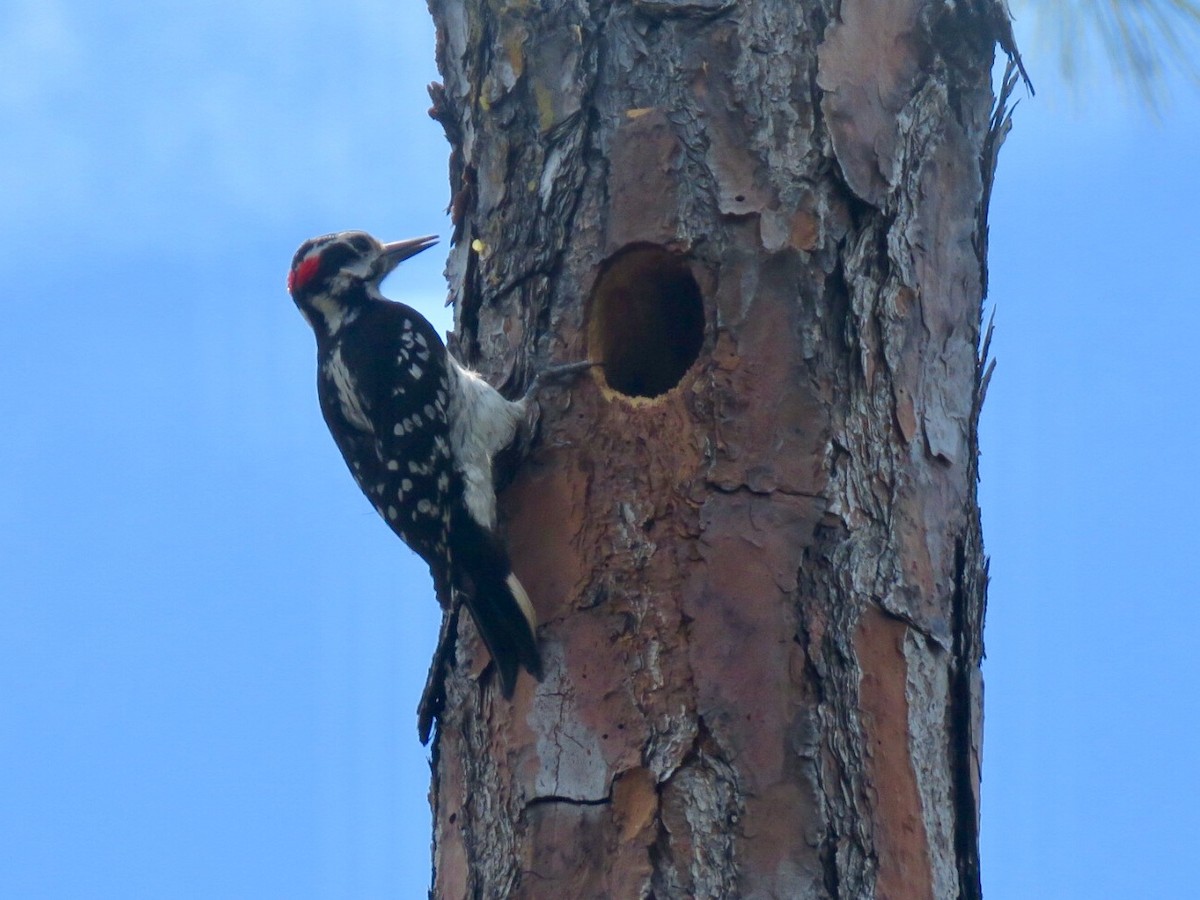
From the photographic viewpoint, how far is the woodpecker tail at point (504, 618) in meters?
2.87

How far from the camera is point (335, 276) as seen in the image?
4410mm

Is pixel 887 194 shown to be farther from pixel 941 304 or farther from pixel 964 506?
pixel 964 506

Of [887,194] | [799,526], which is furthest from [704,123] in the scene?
[799,526]

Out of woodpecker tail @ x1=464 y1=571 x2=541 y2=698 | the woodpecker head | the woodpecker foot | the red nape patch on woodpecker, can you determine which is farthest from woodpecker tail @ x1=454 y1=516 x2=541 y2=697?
the red nape patch on woodpecker

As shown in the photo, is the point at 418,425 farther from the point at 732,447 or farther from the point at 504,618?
the point at 732,447

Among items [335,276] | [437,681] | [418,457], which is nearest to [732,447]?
[437,681]

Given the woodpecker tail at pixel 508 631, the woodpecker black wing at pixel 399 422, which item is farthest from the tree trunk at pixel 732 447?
the woodpecker black wing at pixel 399 422

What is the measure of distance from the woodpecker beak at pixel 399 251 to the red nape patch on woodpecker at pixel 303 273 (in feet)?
0.71

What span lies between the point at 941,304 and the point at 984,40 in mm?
745

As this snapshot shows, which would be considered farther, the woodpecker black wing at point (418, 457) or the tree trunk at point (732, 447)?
the woodpecker black wing at point (418, 457)

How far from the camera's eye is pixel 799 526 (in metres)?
2.75

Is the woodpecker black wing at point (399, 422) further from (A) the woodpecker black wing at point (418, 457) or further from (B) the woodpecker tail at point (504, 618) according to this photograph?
(B) the woodpecker tail at point (504, 618)

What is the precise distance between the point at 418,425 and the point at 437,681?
0.86 meters

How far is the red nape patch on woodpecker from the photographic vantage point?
440 centimetres
